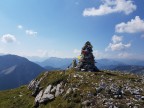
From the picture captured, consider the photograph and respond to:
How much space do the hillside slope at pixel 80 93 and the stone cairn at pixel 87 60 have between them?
11.2m

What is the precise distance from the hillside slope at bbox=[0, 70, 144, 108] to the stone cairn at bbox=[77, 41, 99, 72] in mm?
11152

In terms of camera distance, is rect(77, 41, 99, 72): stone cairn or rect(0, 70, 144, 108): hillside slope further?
rect(77, 41, 99, 72): stone cairn

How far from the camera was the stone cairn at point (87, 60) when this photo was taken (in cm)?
8753

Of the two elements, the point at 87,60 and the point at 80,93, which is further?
the point at 87,60

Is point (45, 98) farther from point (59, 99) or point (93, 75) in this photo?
point (93, 75)

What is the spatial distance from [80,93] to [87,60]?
29.9 m

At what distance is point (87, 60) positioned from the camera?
291 feet

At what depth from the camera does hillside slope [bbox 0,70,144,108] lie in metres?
53.1

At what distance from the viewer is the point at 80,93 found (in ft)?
196

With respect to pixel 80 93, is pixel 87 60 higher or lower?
higher

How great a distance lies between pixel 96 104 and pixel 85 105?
2980 mm

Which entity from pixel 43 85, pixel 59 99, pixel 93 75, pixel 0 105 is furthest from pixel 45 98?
pixel 0 105

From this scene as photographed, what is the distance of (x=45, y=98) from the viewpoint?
67188 mm

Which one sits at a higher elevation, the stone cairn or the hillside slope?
the stone cairn
